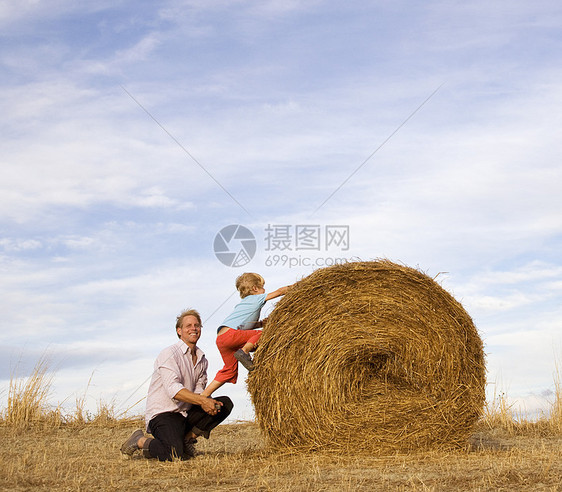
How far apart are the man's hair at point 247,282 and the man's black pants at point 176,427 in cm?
116

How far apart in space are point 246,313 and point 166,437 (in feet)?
4.85

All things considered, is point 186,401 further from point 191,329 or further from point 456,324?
Answer: point 456,324

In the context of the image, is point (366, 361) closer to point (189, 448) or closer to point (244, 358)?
point (244, 358)

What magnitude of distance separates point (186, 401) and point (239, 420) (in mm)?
3938

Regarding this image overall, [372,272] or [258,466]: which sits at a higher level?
[372,272]

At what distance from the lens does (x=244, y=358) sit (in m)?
6.62

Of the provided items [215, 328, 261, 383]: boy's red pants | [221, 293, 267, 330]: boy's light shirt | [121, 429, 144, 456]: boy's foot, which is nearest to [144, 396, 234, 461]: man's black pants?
[121, 429, 144, 456]: boy's foot

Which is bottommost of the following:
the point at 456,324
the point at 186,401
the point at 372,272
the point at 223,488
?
the point at 223,488

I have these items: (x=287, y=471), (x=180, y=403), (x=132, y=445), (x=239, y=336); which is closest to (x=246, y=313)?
(x=239, y=336)

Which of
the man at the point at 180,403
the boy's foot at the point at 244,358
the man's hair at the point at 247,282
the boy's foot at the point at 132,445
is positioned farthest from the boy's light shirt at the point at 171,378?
the man's hair at the point at 247,282

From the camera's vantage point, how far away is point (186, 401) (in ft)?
21.8

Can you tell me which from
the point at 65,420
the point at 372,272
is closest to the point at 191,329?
the point at 372,272

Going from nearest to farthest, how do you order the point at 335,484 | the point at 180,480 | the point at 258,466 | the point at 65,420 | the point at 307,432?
the point at 335,484, the point at 180,480, the point at 258,466, the point at 307,432, the point at 65,420

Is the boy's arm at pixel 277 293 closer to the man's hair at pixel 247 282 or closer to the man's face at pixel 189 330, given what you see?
the man's hair at pixel 247 282
